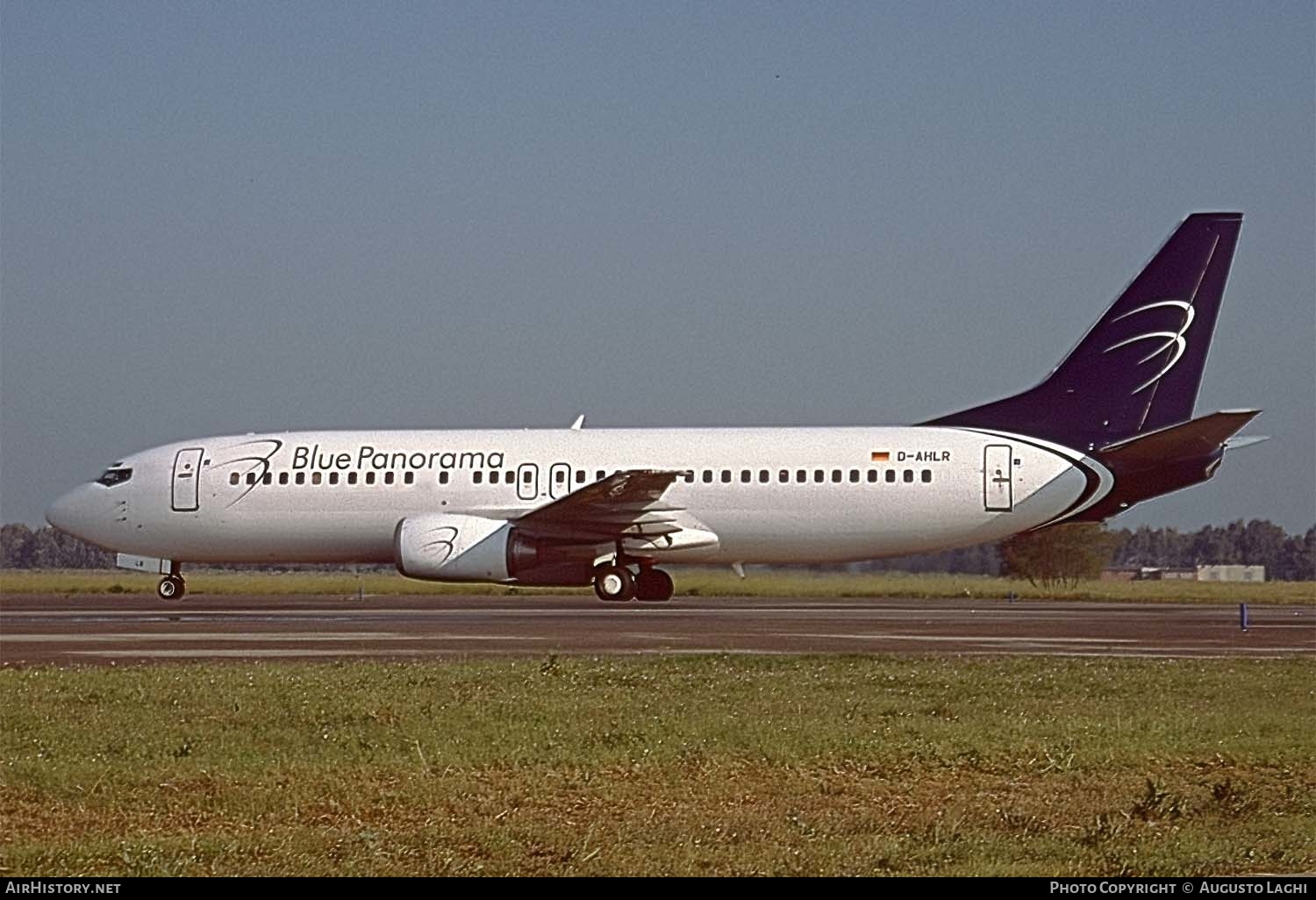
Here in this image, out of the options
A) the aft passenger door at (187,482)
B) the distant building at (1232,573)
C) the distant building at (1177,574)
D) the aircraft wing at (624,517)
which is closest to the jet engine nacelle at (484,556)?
the aircraft wing at (624,517)

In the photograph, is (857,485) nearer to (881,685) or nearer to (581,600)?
(581,600)

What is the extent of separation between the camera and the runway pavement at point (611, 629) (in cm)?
2181

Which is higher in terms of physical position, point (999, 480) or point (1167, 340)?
point (1167, 340)

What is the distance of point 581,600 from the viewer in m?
38.9

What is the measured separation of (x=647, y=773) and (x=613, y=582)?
21.9 meters

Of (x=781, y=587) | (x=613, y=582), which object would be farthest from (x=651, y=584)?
(x=781, y=587)

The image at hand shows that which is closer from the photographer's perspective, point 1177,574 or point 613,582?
point 613,582

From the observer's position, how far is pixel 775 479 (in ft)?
108

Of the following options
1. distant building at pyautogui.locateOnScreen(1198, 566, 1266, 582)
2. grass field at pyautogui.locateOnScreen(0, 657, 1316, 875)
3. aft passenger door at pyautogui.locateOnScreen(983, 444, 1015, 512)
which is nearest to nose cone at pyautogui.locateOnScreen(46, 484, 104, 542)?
aft passenger door at pyautogui.locateOnScreen(983, 444, 1015, 512)

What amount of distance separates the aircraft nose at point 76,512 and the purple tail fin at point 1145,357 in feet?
60.5

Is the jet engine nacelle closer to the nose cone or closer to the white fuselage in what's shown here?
the white fuselage

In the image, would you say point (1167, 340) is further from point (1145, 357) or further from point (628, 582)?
point (628, 582)

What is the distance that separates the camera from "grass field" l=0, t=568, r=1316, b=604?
144 feet
